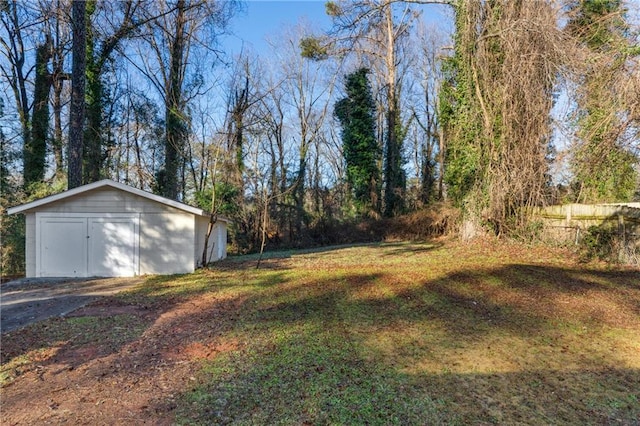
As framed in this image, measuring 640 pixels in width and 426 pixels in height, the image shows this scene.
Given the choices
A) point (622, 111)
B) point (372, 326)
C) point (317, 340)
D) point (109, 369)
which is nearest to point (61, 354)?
point (109, 369)

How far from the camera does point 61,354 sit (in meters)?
4.11

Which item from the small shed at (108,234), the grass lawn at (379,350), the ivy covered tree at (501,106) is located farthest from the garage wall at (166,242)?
the ivy covered tree at (501,106)

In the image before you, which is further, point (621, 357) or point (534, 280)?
point (534, 280)

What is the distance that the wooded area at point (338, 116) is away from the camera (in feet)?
31.9

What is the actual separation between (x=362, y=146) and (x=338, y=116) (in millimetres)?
3021

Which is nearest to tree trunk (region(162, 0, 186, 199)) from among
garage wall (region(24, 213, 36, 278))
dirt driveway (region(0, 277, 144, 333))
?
garage wall (region(24, 213, 36, 278))

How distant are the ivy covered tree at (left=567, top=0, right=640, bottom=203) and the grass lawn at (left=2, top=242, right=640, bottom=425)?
2.87 meters

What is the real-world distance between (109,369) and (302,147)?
66.7ft

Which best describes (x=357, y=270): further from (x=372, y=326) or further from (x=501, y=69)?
(x=501, y=69)

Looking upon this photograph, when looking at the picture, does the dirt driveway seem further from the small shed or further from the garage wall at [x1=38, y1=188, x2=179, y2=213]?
the garage wall at [x1=38, y1=188, x2=179, y2=213]

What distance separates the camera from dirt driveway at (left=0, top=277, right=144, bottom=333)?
5.91 meters

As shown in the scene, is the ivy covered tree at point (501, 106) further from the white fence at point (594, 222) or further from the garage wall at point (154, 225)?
the garage wall at point (154, 225)

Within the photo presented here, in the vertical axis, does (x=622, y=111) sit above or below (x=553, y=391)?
above

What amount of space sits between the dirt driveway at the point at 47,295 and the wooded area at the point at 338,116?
10.4ft
